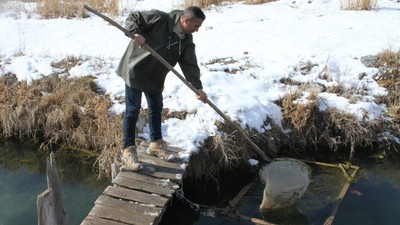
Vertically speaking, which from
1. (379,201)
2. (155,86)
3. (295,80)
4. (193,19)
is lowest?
(379,201)

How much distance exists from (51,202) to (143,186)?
4.39 ft

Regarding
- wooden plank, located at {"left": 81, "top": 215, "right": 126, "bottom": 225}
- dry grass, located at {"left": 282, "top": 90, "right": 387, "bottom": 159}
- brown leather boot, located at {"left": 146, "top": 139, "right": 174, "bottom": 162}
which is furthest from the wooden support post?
dry grass, located at {"left": 282, "top": 90, "right": 387, "bottom": 159}

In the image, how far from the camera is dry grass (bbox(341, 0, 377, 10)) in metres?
10.2

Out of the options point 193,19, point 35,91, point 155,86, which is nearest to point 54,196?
point 155,86

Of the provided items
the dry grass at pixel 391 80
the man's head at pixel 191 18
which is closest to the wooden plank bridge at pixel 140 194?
the man's head at pixel 191 18

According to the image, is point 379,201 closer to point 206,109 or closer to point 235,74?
point 206,109

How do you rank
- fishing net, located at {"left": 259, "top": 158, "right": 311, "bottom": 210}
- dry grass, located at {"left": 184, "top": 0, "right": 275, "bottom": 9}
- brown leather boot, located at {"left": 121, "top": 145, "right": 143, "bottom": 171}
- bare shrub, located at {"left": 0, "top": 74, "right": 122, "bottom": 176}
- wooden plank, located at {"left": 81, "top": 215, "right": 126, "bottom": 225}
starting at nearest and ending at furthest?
wooden plank, located at {"left": 81, "top": 215, "right": 126, "bottom": 225}, brown leather boot, located at {"left": 121, "top": 145, "right": 143, "bottom": 171}, fishing net, located at {"left": 259, "top": 158, "right": 311, "bottom": 210}, bare shrub, located at {"left": 0, "top": 74, "right": 122, "bottom": 176}, dry grass, located at {"left": 184, "top": 0, "right": 275, "bottom": 9}

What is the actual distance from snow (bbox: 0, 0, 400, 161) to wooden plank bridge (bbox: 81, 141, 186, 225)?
46 centimetres

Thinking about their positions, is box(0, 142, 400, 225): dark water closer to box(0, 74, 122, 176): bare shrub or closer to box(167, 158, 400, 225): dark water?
box(167, 158, 400, 225): dark water

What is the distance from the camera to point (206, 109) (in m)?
6.21

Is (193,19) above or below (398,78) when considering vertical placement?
above

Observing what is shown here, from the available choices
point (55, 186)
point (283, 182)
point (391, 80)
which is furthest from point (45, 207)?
point (391, 80)

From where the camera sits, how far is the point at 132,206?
4.34 metres

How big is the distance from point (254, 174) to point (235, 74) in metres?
1.95
